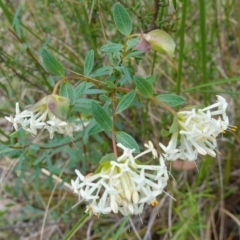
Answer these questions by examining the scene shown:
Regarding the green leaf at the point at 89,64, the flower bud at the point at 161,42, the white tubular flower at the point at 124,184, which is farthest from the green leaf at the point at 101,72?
the white tubular flower at the point at 124,184

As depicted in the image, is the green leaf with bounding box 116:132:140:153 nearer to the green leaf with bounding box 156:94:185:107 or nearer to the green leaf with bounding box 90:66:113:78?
the green leaf with bounding box 156:94:185:107

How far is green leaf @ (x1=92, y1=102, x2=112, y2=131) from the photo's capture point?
2.72ft

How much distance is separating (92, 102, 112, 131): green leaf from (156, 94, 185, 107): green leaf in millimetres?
89

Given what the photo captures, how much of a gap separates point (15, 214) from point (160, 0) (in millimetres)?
1054

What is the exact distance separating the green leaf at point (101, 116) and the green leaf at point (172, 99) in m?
0.09

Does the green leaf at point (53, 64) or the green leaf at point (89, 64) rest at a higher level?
the green leaf at point (53, 64)

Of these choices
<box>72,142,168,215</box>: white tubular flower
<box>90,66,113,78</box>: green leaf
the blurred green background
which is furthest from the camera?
the blurred green background

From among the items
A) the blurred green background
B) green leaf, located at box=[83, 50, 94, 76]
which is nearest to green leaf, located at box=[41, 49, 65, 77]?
green leaf, located at box=[83, 50, 94, 76]

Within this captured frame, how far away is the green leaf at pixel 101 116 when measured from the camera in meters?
0.83

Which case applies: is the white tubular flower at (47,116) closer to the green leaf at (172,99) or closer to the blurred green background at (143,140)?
the green leaf at (172,99)

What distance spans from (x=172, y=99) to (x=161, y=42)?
92mm

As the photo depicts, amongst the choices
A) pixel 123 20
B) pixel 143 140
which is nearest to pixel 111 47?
pixel 123 20

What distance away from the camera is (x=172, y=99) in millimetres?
847

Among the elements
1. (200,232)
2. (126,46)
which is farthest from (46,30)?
(200,232)
